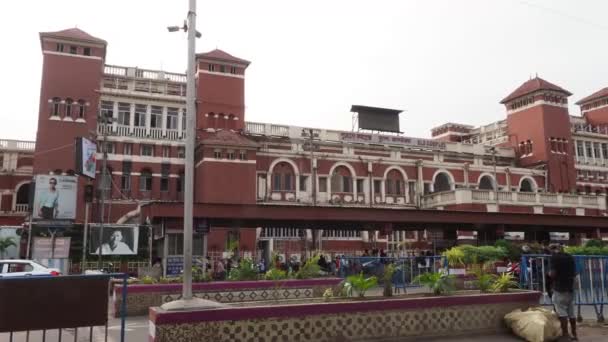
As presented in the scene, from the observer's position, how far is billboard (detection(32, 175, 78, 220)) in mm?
27688

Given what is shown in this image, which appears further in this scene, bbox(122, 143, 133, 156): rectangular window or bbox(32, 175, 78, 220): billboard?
bbox(122, 143, 133, 156): rectangular window

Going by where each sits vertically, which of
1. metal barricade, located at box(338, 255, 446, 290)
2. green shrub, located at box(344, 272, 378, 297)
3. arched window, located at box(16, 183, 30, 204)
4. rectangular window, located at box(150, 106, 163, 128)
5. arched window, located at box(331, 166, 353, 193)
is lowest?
metal barricade, located at box(338, 255, 446, 290)

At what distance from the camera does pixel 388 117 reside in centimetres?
4616

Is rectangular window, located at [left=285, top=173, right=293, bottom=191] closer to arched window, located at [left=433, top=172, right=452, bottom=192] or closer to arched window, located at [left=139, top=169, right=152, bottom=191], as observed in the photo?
arched window, located at [left=139, top=169, right=152, bottom=191]

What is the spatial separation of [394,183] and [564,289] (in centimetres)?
3471

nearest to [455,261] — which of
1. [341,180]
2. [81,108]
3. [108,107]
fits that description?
[341,180]

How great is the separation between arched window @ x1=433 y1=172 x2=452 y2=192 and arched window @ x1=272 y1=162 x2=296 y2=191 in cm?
1391

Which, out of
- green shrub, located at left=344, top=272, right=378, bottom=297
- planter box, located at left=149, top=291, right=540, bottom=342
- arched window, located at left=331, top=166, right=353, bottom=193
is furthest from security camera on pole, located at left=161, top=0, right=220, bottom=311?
arched window, located at left=331, top=166, right=353, bottom=193

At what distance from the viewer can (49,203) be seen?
28.1m

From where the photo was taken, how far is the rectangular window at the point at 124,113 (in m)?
36.9

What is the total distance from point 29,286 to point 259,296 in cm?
754

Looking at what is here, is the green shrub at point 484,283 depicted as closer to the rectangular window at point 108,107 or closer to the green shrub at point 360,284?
the green shrub at point 360,284

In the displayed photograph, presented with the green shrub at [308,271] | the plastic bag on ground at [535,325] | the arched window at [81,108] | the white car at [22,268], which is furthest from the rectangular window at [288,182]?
the plastic bag on ground at [535,325]

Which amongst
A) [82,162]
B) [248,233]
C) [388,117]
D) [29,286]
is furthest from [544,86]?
[29,286]
